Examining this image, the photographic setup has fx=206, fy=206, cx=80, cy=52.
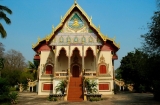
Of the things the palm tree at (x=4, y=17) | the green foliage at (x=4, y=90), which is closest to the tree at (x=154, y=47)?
the green foliage at (x=4, y=90)

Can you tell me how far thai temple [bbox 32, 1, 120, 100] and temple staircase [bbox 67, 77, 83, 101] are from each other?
0.29m

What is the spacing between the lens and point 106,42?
74.2ft

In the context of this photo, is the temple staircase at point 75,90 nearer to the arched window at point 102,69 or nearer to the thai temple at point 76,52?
the thai temple at point 76,52

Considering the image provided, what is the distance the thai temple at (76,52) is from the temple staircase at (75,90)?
29 cm

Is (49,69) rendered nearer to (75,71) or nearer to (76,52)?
(75,71)

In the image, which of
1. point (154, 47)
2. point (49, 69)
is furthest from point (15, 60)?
point (154, 47)

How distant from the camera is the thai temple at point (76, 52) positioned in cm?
2047

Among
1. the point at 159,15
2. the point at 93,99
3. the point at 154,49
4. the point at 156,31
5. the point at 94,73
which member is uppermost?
the point at 159,15

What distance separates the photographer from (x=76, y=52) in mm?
22531

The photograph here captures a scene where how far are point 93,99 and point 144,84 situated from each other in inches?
416

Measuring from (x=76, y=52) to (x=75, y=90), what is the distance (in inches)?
225

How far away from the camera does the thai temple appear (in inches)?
806

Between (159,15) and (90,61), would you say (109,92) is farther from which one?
(159,15)

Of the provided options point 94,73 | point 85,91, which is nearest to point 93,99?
point 85,91
